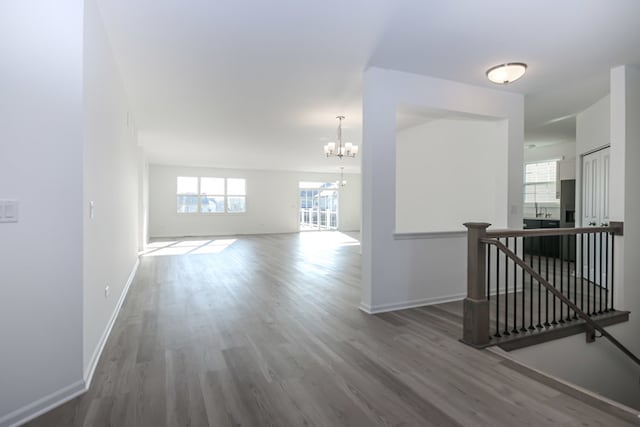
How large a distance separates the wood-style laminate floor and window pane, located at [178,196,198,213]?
8.16m

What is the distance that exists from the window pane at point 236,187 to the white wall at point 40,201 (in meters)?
10.5

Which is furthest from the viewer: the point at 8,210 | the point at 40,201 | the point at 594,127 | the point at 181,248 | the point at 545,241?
the point at 181,248

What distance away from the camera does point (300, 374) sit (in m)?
2.23

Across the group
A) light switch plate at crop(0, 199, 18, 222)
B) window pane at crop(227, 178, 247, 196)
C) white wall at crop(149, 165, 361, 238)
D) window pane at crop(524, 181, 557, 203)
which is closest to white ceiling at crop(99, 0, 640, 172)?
light switch plate at crop(0, 199, 18, 222)

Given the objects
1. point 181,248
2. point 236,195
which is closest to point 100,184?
point 181,248

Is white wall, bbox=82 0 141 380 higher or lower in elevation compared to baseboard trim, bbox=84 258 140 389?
higher

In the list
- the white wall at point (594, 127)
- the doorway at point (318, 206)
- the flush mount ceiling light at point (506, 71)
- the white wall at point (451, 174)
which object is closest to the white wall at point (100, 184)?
the flush mount ceiling light at point (506, 71)

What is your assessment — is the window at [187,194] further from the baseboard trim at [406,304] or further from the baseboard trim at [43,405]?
the baseboard trim at [43,405]

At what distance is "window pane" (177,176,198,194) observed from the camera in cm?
1166

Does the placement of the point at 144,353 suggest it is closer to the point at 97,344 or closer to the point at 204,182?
the point at 97,344

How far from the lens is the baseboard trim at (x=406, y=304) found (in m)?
3.53

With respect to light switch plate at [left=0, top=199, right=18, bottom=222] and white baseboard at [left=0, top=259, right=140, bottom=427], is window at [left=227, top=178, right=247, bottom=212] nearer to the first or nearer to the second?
white baseboard at [left=0, top=259, right=140, bottom=427]

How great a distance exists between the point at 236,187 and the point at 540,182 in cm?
967

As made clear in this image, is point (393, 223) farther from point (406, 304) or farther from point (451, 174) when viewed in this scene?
point (451, 174)
